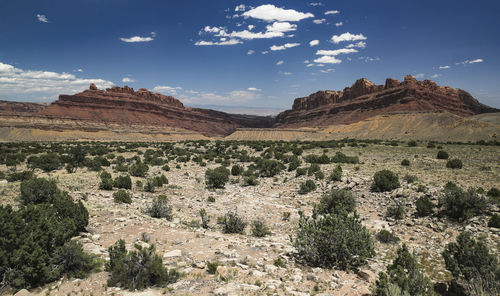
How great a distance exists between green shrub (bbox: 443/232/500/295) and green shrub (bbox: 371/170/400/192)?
7458 millimetres

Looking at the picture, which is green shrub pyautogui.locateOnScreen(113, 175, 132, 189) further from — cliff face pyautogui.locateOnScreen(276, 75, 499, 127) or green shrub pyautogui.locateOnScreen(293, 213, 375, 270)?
cliff face pyautogui.locateOnScreen(276, 75, 499, 127)

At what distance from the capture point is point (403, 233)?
9.84 m

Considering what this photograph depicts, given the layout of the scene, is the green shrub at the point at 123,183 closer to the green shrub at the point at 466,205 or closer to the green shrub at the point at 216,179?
the green shrub at the point at 216,179

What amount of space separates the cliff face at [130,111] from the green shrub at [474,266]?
12759 centimetres

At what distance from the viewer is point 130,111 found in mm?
133750

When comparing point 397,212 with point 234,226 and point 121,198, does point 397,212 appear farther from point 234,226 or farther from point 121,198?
point 121,198

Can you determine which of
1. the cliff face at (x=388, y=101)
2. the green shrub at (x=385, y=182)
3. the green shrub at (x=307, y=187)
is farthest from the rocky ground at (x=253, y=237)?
the cliff face at (x=388, y=101)

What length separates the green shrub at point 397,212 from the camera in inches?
437

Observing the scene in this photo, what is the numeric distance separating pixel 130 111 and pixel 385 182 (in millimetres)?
140307

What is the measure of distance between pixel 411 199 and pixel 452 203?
2182mm

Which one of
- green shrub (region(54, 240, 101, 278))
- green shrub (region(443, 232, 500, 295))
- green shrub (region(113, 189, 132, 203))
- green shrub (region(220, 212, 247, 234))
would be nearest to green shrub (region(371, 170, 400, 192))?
green shrub (region(443, 232, 500, 295))

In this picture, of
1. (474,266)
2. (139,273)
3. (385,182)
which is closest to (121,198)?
(139,273)

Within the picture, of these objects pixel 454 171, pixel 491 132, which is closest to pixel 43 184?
pixel 454 171

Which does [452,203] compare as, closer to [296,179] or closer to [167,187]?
[296,179]
